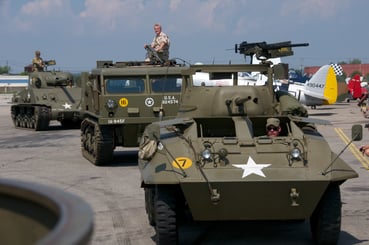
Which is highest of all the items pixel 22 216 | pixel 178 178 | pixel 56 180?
pixel 22 216

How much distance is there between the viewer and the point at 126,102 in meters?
13.9

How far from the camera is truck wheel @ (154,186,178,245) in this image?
22.3ft

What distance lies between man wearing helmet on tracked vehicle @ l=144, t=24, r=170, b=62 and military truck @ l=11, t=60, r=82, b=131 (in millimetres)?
8125

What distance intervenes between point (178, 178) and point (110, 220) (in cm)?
213

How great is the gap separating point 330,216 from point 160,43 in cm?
1012

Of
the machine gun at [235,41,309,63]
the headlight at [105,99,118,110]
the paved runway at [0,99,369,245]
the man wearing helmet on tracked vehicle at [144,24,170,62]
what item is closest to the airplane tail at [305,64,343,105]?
the paved runway at [0,99,369,245]

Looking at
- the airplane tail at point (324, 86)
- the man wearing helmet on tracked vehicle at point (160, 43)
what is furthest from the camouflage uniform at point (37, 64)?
the airplane tail at point (324, 86)

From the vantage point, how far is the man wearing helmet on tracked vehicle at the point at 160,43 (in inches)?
642

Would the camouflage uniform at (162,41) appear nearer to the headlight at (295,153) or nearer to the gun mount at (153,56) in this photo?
the gun mount at (153,56)

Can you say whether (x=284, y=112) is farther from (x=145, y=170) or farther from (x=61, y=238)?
(x=61, y=238)

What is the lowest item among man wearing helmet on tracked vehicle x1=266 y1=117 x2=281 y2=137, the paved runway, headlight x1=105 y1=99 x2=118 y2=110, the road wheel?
the paved runway

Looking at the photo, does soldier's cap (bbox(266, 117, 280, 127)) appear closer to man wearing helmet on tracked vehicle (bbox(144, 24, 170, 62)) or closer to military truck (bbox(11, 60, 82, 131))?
man wearing helmet on tracked vehicle (bbox(144, 24, 170, 62))

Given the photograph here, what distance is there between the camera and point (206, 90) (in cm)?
926

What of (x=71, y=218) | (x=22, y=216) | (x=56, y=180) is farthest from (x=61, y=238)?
(x=56, y=180)
